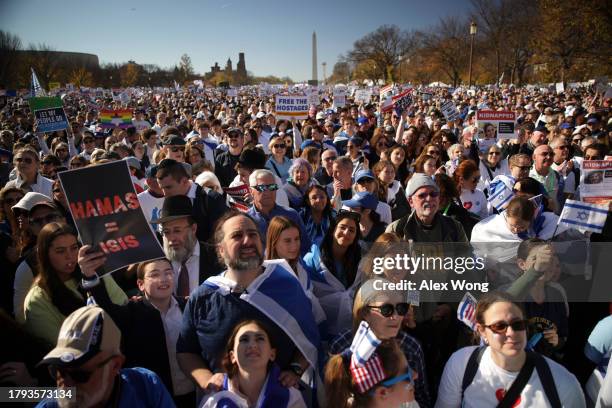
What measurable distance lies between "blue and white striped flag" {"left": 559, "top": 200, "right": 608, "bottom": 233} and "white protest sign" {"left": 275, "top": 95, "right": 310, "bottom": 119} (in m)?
7.70

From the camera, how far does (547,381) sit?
2404 millimetres

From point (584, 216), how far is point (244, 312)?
3.43m

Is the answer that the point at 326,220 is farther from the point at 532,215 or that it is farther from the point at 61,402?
the point at 61,402

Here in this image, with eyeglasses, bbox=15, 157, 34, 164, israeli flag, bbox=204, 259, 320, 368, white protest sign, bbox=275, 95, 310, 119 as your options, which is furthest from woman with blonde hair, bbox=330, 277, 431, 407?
white protest sign, bbox=275, 95, 310, 119

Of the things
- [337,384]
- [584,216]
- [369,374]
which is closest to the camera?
[369,374]

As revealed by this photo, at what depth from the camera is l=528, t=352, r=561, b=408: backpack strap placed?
2.36 metres

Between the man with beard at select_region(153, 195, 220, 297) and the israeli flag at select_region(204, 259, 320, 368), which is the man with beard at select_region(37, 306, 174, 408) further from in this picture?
the man with beard at select_region(153, 195, 220, 297)

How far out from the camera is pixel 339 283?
11.5ft

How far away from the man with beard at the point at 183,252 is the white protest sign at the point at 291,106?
7679mm

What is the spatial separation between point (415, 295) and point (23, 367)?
2.64 m

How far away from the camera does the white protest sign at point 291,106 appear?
10891 millimetres

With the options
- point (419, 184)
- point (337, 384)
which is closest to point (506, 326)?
point (337, 384)

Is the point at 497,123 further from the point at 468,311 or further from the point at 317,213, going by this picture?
the point at 468,311

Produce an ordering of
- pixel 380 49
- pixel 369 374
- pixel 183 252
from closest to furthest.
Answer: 1. pixel 369 374
2. pixel 183 252
3. pixel 380 49
